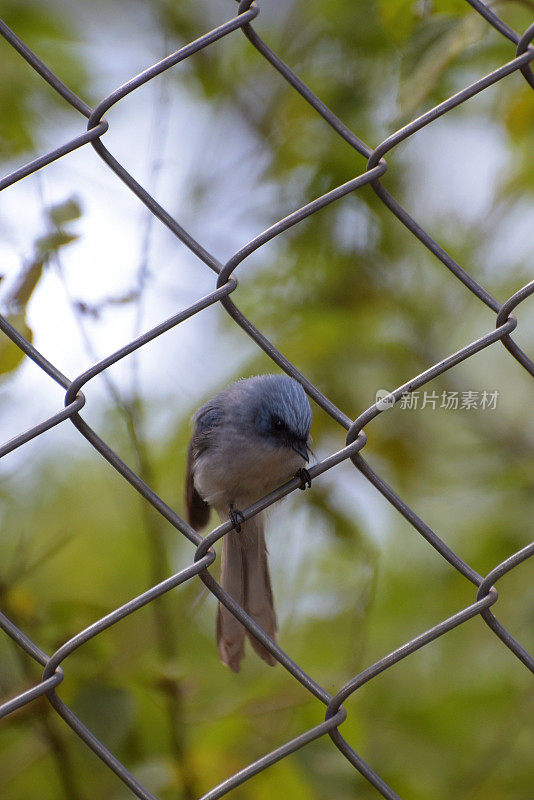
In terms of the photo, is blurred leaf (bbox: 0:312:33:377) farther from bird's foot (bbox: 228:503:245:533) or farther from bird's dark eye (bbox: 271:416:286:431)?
bird's dark eye (bbox: 271:416:286:431)

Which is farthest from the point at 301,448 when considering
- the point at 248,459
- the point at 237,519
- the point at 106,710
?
the point at 106,710

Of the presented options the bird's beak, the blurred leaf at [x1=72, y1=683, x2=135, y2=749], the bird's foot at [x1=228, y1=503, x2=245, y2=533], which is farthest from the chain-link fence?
the bird's beak

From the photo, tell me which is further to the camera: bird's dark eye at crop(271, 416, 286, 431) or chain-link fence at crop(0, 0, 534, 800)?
bird's dark eye at crop(271, 416, 286, 431)

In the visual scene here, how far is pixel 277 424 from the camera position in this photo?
A: 2.91 metres

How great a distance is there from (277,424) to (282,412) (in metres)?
0.05

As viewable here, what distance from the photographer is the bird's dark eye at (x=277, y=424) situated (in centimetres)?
289

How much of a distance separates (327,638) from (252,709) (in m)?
1.14

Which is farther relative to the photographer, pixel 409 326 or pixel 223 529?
pixel 409 326

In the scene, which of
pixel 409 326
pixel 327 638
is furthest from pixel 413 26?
Answer: pixel 327 638

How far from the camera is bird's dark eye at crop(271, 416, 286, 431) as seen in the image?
2889 millimetres

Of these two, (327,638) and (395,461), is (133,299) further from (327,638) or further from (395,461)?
(327,638)

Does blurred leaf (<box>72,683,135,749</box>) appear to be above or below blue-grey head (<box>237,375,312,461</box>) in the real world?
below

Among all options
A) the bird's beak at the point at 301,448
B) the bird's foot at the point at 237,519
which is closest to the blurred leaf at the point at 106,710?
the bird's foot at the point at 237,519

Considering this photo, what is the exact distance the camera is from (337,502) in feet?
10.5
